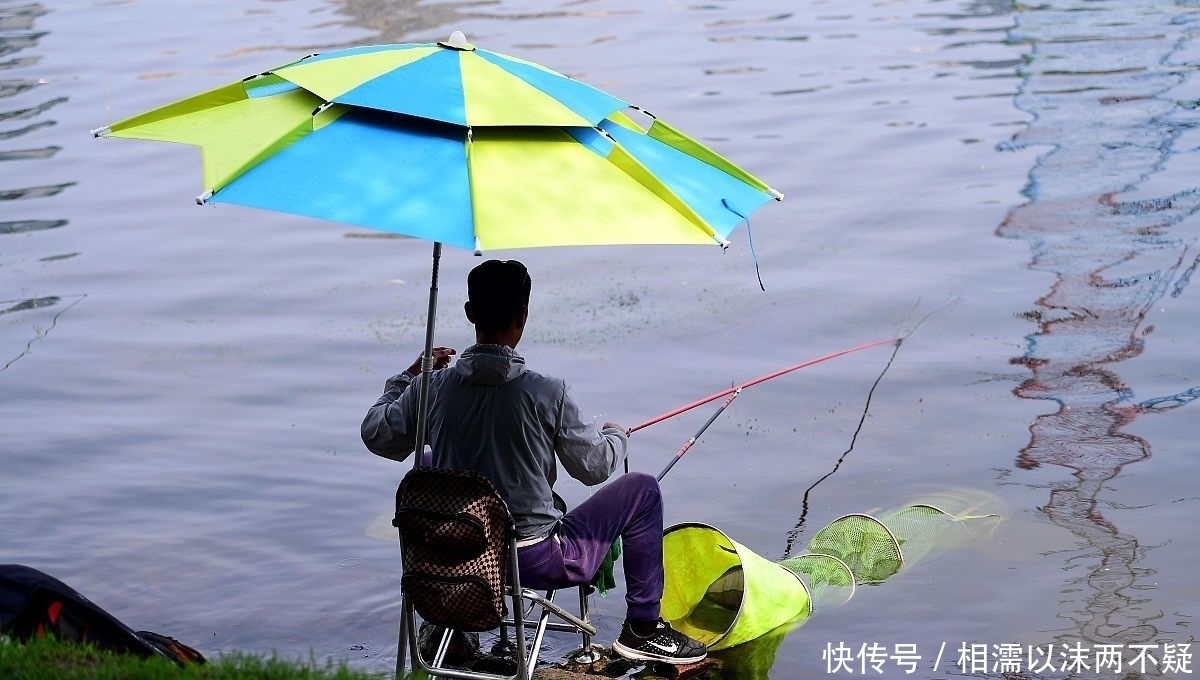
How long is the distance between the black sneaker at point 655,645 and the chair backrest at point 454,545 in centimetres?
70

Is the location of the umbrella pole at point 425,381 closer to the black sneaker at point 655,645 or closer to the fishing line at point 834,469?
the black sneaker at point 655,645

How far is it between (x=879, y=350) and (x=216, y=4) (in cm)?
1587

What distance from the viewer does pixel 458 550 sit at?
4.09m

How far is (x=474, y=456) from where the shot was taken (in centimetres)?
428

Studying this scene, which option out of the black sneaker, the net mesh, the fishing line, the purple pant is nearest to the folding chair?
the purple pant

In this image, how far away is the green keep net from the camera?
513 cm

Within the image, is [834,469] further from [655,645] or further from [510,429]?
[510,429]

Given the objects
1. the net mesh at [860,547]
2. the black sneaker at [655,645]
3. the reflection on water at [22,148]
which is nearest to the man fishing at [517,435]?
the black sneaker at [655,645]

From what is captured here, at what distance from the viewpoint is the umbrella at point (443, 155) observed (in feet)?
12.3

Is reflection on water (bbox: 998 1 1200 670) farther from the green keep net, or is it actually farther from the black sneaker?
the black sneaker

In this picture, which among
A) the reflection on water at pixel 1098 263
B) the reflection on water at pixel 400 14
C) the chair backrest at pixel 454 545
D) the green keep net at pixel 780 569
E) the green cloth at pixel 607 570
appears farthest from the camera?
the reflection on water at pixel 400 14

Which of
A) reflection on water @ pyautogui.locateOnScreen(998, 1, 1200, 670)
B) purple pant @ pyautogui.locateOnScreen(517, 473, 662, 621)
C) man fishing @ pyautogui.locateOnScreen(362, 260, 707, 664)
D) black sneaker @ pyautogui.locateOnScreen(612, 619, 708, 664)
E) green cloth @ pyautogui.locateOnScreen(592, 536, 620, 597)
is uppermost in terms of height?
man fishing @ pyautogui.locateOnScreen(362, 260, 707, 664)

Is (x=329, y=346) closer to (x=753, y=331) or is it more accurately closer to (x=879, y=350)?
(x=753, y=331)

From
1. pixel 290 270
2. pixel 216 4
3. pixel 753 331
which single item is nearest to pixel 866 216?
pixel 753 331
